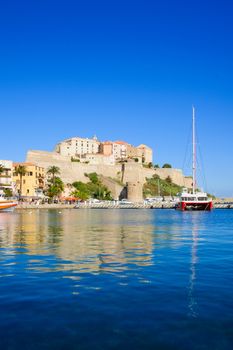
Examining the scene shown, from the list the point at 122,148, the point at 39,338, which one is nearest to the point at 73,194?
the point at 122,148

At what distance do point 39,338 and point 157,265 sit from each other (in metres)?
6.73

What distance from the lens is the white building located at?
130m

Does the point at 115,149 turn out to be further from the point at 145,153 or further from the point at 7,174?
the point at 7,174

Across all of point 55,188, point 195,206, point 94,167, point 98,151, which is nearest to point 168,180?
point 98,151

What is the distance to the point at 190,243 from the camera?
1895 centimetres

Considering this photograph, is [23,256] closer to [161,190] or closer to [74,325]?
[74,325]

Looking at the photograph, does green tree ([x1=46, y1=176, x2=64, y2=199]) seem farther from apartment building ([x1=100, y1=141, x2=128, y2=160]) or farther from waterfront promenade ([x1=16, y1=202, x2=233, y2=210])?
apartment building ([x1=100, y1=141, x2=128, y2=160])

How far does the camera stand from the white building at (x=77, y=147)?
5103 inches

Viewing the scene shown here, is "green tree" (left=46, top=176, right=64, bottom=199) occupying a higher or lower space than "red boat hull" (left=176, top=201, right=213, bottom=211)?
higher

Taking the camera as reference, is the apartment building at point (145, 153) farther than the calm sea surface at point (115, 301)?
Yes

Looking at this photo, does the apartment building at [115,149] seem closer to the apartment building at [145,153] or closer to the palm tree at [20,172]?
the apartment building at [145,153]

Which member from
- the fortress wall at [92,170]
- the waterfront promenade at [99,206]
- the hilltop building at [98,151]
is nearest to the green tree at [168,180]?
the fortress wall at [92,170]

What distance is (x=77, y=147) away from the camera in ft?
433

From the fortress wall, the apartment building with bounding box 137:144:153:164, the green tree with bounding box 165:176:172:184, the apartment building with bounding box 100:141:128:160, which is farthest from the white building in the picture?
the green tree with bounding box 165:176:172:184
